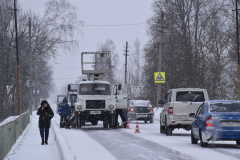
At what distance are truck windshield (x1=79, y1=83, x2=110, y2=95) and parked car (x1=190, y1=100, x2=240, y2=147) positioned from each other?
546 inches

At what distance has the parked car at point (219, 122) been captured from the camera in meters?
16.7

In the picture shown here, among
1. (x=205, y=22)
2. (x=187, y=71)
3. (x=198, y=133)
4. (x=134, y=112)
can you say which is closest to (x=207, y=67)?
(x=187, y=71)

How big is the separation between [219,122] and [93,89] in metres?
15.0

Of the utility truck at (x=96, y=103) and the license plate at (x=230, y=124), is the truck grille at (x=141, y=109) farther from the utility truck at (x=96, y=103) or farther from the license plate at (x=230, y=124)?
the license plate at (x=230, y=124)

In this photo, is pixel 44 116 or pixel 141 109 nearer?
pixel 44 116

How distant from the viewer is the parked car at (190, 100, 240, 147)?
1672 cm

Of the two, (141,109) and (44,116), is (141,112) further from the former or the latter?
(44,116)

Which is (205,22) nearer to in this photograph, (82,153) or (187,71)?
(187,71)

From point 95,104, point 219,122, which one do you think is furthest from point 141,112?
point 219,122

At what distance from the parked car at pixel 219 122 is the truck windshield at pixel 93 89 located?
1388 centimetres

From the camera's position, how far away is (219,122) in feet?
55.3

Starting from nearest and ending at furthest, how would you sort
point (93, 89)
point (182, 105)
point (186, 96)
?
point (182, 105) → point (186, 96) → point (93, 89)

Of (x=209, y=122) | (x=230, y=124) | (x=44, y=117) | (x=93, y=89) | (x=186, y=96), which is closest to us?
(x=230, y=124)

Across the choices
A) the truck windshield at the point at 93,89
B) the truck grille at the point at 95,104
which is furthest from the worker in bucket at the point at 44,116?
the truck windshield at the point at 93,89
